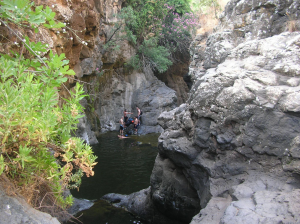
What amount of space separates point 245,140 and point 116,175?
5.88 m

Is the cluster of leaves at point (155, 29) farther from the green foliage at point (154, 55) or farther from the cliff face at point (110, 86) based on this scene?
the cliff face at point (110, 86)

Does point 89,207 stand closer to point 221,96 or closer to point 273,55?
point 221,96

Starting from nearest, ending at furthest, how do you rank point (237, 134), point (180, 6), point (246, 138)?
point (246, 138) → point (237, 134) → point (180, 6)

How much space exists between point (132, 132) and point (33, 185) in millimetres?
12688

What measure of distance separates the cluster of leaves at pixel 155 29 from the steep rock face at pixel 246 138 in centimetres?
1004

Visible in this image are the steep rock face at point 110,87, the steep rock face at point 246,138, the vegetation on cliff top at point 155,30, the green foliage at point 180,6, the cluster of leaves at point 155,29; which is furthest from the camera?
the green foliage at point 180,6

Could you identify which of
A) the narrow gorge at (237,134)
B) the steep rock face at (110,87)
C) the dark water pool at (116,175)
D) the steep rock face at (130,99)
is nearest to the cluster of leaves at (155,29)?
the steep rock face at (110,87)

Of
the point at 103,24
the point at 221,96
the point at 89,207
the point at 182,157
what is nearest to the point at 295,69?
the point at 221,96

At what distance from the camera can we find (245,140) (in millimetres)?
3621

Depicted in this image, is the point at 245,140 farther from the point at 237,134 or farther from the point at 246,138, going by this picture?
the point at 237,134

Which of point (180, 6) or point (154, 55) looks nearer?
point (154, 55)

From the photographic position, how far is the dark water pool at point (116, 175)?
6.14 meters

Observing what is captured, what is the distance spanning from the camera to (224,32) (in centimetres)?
601

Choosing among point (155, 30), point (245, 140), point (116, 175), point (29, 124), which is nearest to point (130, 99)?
point (155, 30)
